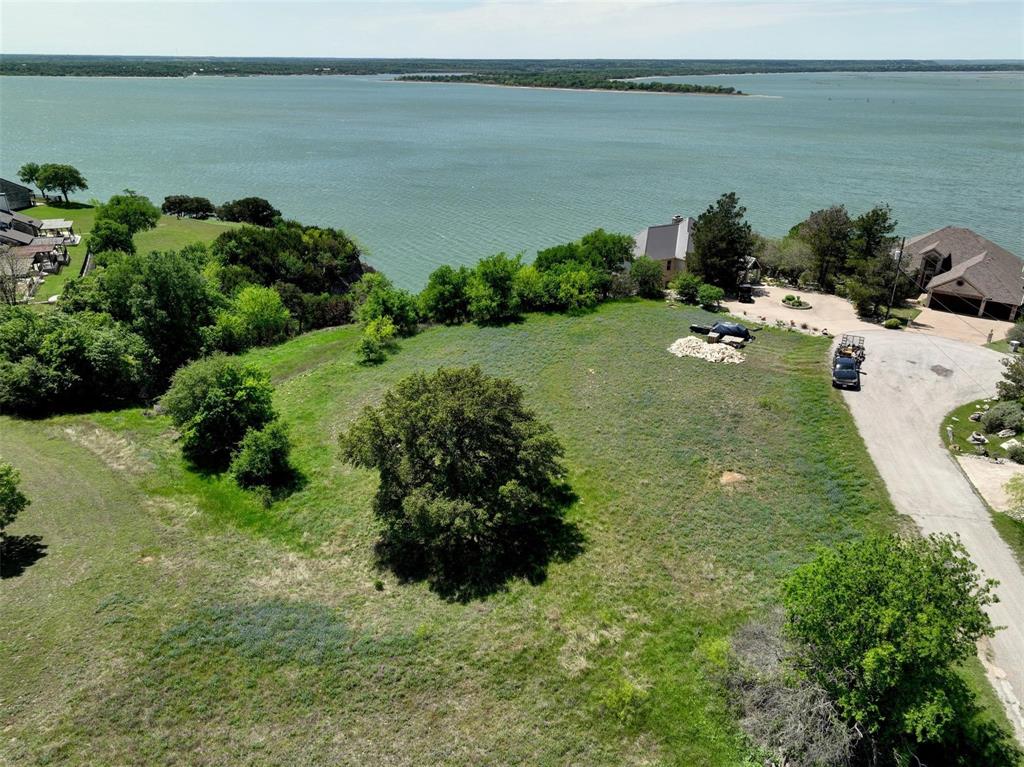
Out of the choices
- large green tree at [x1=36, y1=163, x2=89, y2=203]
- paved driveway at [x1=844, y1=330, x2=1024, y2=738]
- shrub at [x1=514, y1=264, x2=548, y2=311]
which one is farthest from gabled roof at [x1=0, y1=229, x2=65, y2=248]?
paved driveway at [x1=844, y1=330, x2=1024, y2=738]

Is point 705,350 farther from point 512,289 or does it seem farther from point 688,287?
point 512,289

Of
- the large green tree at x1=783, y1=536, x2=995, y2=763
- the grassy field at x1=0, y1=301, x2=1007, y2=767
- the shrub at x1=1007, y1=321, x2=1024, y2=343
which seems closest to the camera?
the large green tree at x1=783, y1=536, x2=995, y2=763


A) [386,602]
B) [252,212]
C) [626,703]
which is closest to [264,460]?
[386,602]

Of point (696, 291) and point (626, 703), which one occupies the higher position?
point (696, 291)

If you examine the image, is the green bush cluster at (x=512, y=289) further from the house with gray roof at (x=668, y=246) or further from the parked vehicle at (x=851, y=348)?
the parked vehicle at (x=851, y=348)

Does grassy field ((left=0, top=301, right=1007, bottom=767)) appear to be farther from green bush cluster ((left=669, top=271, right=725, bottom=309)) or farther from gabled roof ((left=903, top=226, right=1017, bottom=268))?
gabled roof ((left=903, top=226, right=1017, bottom=268))

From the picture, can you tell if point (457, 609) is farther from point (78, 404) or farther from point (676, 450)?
point (78, 404)

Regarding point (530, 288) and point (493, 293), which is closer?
point (493, 293)
